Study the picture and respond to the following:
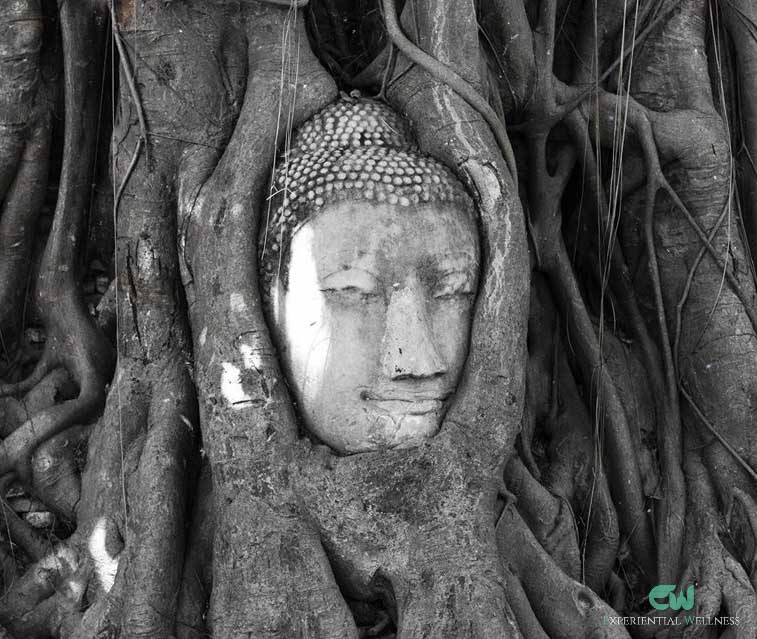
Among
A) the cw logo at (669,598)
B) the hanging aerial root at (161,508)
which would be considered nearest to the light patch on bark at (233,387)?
the hanging aerial root at (161,508)

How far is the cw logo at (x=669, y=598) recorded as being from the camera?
9.96 feet

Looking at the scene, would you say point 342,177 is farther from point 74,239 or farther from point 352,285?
point 74,239

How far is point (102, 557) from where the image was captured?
2.76m

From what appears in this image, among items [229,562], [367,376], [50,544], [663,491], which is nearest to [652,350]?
[663,491]

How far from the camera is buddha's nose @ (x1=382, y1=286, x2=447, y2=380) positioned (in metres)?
2.54

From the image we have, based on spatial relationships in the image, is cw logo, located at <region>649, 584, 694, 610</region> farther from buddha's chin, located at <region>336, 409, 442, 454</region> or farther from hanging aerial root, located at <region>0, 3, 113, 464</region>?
hanging aerial root, located at <region>0, 3, 113, 464</region>

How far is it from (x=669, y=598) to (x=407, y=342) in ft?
4.13

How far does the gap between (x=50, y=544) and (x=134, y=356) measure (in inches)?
24.3

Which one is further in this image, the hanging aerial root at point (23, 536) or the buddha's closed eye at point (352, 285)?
the hanging aerial root at point (23, 536)

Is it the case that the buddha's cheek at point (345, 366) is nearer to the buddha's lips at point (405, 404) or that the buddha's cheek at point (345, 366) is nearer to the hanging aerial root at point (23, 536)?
the buddha's lips at point (405, 404)

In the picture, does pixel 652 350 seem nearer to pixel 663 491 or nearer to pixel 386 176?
pixel 663 491

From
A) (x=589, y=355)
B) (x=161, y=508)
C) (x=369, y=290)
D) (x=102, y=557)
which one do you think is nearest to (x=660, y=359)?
(x=589, y=355)

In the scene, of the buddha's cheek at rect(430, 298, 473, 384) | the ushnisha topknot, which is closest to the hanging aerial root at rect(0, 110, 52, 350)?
the ushnisha topknot

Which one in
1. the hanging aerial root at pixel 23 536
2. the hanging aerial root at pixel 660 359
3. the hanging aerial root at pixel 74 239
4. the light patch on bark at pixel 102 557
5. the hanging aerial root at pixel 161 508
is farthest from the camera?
the hanging aerial root at pixel 660 359
